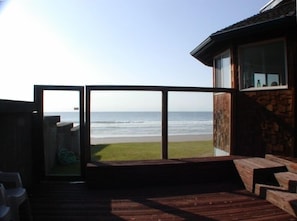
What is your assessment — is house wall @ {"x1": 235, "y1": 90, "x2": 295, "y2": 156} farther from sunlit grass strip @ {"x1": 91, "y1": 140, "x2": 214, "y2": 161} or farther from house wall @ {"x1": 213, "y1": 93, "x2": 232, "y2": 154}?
sunlit grass strip @ {"x1": 91, "y1": 140, "x2": 214, "y2": 161}

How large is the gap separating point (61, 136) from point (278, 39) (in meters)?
4.60

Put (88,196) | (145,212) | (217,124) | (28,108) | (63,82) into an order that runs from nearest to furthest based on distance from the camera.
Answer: (145,212) → (88,196) → (28,108) → (63,82) → (217,124)

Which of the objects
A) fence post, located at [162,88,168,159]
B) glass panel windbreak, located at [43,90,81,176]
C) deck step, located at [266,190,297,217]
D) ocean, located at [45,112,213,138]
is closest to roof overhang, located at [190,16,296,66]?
ocean, located at [45,112,213,138]

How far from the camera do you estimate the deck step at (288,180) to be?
12.7ft

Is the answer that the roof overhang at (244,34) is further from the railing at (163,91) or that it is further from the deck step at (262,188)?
the deck step at (262,188)

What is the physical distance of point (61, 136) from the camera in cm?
576

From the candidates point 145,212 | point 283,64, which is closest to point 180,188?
point 145,212

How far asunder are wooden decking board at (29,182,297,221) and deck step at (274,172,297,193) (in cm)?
40

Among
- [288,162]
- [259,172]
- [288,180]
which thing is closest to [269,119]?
[288,162]

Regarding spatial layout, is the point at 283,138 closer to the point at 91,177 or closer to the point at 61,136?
the point at 91,177

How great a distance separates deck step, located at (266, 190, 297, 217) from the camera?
3.39m

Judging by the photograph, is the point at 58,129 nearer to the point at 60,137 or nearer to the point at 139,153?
the point at 60,137

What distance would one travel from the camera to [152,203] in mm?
3875

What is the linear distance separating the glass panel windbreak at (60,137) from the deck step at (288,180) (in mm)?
3343
